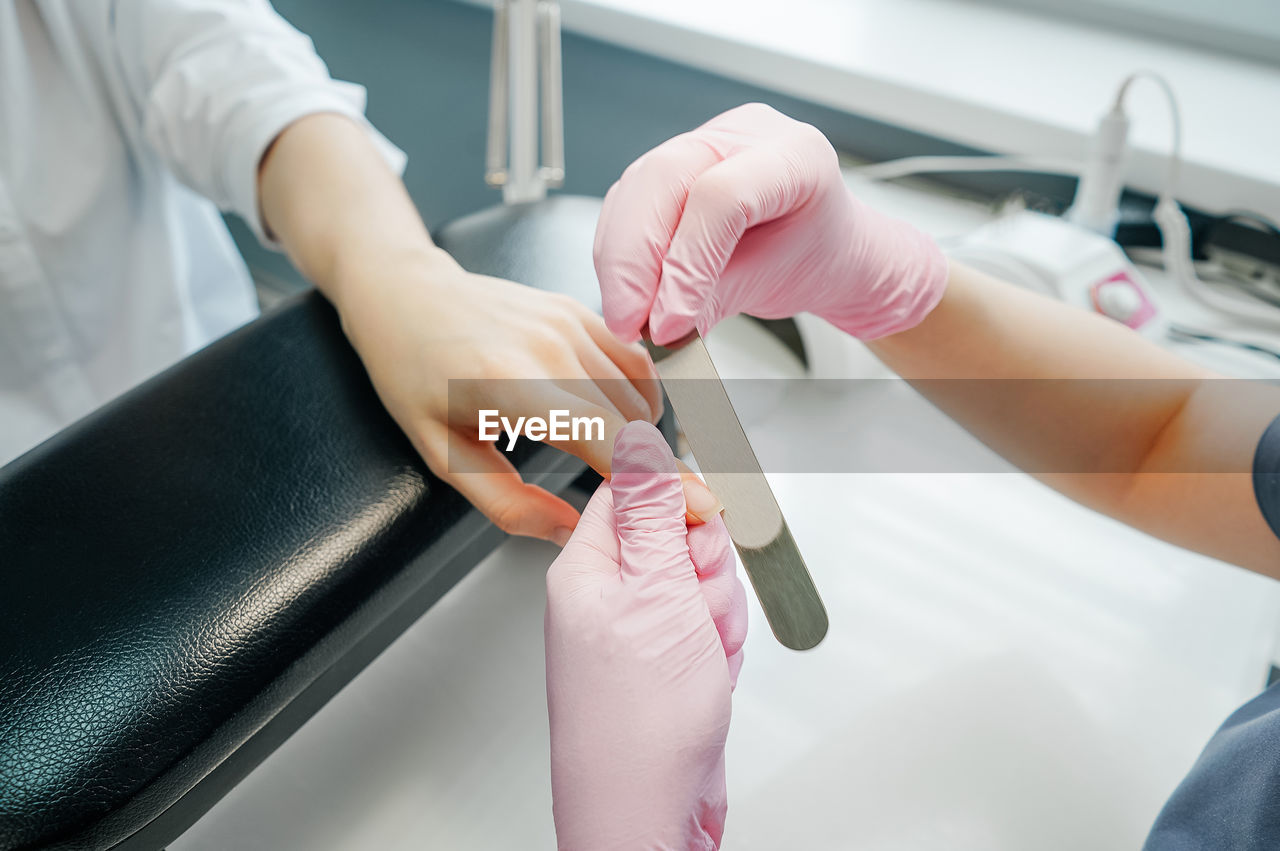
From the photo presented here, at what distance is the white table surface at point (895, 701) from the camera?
55 cm

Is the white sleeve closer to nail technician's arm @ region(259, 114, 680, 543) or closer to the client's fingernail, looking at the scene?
nail technician's arm @ region(259, 114, 680, 543)

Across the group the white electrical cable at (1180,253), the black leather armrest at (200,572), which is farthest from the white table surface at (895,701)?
the white electrical cable at (1180,253)

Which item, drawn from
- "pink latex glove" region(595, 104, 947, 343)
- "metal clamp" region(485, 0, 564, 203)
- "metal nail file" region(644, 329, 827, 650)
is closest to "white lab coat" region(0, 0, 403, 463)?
"metal clamp" region(485, 0, 564, 203)

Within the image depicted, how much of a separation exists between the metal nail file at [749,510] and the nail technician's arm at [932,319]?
5cm

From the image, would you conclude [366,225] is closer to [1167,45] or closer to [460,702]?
[460,702]

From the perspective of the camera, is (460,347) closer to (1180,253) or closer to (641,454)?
(641,454)

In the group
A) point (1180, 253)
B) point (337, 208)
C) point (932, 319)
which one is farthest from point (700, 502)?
point (1180, 253)

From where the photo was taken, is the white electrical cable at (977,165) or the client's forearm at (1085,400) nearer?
the client's forearm at (1085,400)

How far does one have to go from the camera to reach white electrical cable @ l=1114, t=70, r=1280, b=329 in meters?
0.92

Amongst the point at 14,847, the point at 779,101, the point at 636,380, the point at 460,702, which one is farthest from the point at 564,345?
the point at 779,101

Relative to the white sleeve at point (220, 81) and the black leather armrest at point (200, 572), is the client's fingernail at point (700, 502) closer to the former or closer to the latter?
the black leather armrest at point (200, 572)

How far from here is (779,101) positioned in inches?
50.3

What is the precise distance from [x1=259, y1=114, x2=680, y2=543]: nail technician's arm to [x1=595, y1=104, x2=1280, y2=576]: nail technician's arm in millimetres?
86

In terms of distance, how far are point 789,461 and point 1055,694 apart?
301 mm
